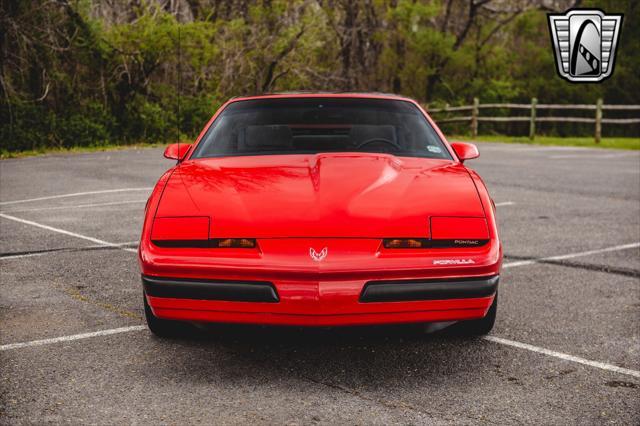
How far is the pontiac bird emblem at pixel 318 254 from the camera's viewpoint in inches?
133

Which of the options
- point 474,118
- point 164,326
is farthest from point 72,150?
point 164,326

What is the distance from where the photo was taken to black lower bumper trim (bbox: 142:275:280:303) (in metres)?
3.38

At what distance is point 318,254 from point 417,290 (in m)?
0.45

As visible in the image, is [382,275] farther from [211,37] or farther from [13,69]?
[211,37]

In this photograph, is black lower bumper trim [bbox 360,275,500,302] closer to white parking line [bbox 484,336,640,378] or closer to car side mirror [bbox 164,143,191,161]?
white parking line [bbox 484,336,640,378]

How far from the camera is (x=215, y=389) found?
3408 millimetres

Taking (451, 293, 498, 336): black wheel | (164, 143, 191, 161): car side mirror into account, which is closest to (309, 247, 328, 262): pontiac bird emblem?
(451, 293, 498, 336): black wheel

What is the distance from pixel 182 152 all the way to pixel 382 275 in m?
2.00

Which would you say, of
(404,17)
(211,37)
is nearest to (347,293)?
(211,37)

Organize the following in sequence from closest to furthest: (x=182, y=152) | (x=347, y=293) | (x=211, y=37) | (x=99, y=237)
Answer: (x=347, y=293) < (x=182, y=152) < (x=99, y=237) < (x=211, y=37)

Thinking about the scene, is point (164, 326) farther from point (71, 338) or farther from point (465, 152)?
point (465, 152)

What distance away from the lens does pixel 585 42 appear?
74.6ft

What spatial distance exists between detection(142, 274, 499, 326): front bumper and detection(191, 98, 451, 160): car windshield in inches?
49.7

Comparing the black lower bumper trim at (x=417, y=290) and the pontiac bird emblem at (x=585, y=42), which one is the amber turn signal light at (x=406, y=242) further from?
the pontiac bird emblem at (x=585, y=42)
